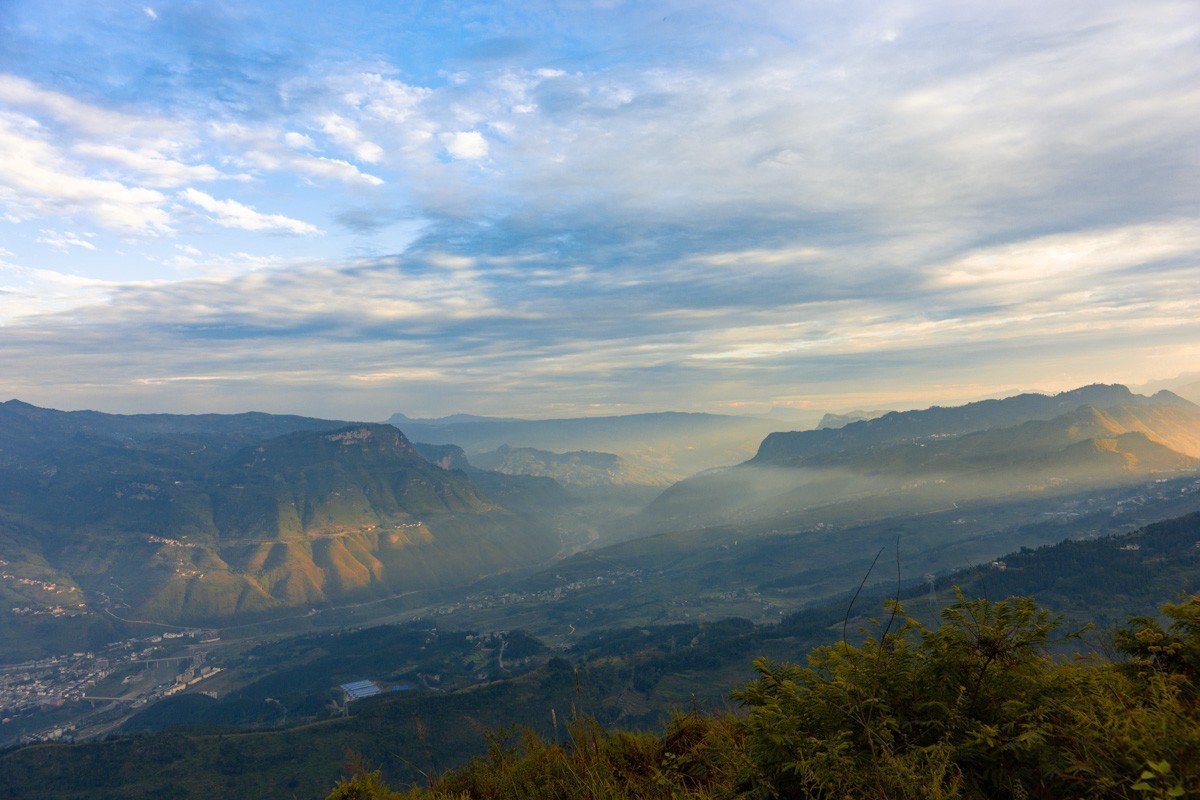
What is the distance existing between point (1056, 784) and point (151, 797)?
128415 mm

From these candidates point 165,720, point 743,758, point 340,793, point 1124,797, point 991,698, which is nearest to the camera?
point 1124,797

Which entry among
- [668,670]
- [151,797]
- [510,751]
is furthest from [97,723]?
[510,751]

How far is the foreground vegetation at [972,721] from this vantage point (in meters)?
5.59

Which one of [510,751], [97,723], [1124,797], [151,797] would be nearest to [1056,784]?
[1124,797]

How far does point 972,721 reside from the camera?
6.66m

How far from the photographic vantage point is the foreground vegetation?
18.4 ft

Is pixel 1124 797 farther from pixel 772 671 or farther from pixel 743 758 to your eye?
pixel 772 671

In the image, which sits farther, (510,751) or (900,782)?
(510,751)

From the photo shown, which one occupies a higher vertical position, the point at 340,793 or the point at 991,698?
the point at 991,698

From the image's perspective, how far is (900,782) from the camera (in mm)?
5895

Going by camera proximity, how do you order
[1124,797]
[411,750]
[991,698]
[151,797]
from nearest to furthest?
[1124,797] < [991,698] < [151,797] < [411,750]

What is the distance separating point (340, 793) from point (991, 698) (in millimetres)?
10143

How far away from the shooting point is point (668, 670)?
142 metres

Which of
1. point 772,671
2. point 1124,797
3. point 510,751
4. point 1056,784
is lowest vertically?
point 510,751
